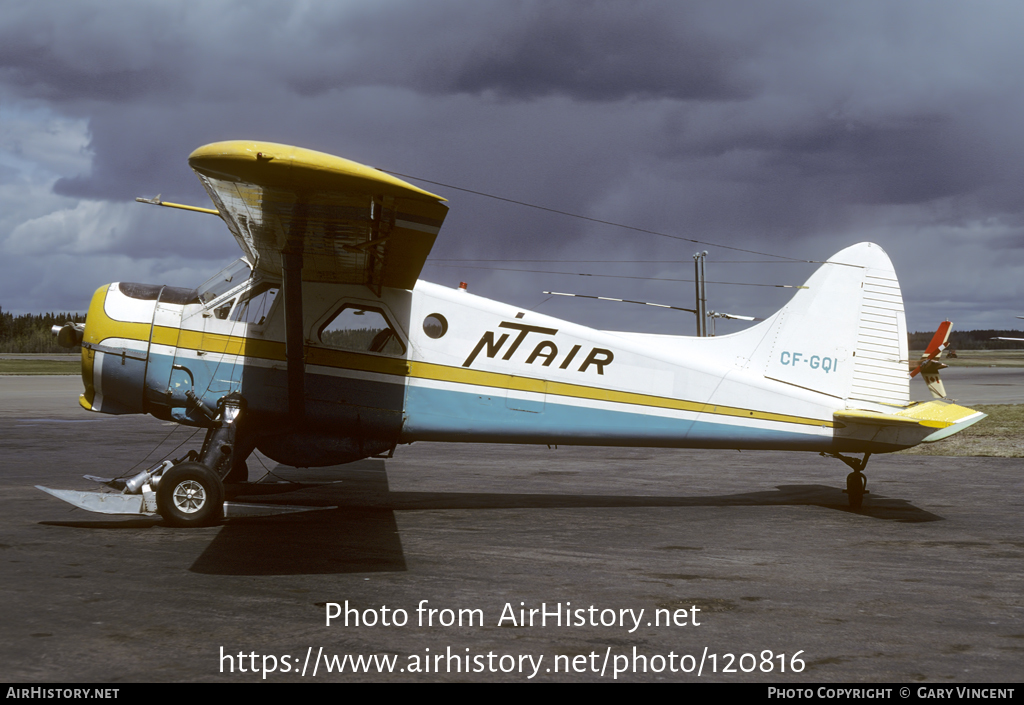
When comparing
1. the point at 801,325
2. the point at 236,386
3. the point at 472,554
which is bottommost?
the point at 472,554

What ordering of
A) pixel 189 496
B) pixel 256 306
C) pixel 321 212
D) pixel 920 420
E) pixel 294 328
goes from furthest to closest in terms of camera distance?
pixel 920 420 < pixel 256 306 < pixel 294 328 < pixel 189 496 < pixel 321 212

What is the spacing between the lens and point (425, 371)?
876 cm

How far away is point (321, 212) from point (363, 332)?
7.43 feet

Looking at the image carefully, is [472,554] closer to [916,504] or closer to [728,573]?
[728,573]

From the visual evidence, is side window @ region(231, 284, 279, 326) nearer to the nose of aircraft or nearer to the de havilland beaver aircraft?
the de havilland beaver aircraft

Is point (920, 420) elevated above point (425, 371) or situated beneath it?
situated beneath

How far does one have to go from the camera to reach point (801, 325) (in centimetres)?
963

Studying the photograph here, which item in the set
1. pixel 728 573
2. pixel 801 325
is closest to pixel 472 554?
pixel 728 573

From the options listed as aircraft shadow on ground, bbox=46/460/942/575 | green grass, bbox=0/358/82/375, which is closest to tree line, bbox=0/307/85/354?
green grass, bbox=0/358/82/375

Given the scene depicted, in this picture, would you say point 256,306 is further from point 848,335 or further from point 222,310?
point 848,335

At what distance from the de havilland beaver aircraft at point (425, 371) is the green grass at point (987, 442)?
698 cm

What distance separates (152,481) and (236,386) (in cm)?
126

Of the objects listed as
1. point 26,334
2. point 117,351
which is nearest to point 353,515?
point 117,351

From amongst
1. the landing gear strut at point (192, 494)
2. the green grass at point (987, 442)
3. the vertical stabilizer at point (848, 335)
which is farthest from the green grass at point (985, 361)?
the landing gear strut at point (192, 494)
